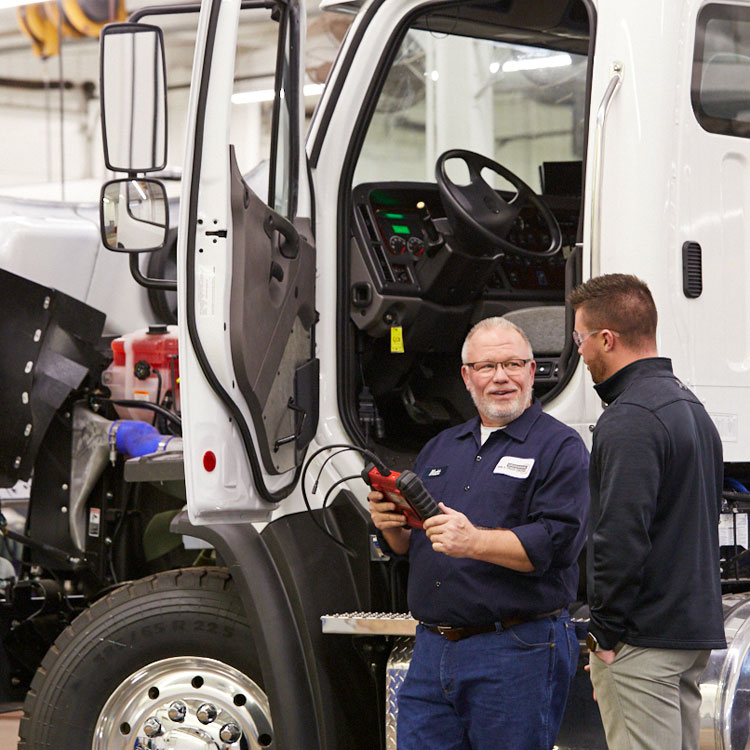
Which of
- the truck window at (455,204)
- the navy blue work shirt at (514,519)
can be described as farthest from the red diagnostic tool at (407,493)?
the truck window at (455,204)

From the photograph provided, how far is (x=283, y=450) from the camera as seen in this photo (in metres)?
3.73

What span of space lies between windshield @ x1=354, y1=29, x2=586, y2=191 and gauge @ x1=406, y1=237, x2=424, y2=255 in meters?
0.34

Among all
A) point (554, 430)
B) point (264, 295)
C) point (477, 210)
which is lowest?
point (554, 430)

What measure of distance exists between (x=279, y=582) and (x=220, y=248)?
1.03 m

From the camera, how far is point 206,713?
374 cm

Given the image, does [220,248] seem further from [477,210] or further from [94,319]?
[94,319]

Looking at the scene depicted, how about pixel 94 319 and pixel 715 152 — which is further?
pixel 94 319

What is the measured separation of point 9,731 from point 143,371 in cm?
210

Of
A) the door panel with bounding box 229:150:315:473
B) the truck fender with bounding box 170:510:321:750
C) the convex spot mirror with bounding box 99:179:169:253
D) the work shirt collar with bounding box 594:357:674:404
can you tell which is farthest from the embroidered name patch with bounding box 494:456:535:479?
the convex spot mirror with bounding box 99:179:169:253

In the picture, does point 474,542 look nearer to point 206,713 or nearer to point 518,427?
point 518,427

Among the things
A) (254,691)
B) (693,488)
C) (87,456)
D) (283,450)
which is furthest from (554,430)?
(87,456)

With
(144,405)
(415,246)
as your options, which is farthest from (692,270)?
(144,405)

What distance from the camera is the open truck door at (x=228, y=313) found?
3.35m

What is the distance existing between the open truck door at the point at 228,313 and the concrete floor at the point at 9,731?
2.57 meters
